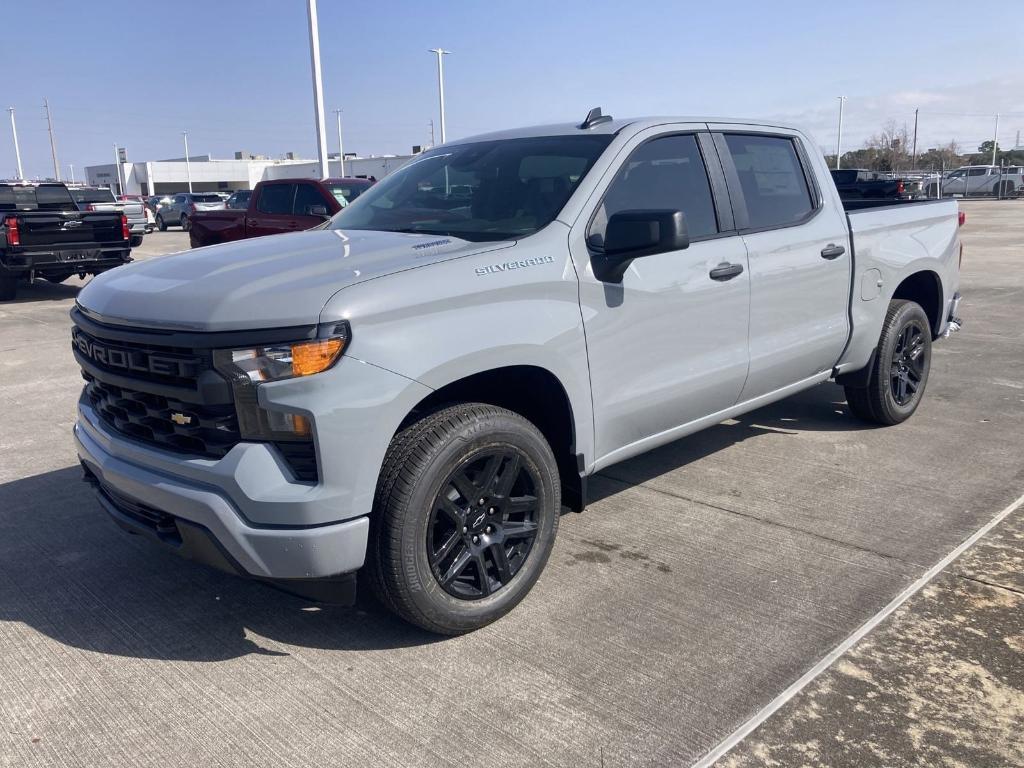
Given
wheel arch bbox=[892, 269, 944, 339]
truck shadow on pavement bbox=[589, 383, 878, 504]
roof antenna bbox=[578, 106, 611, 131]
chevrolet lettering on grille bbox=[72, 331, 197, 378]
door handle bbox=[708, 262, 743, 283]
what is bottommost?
truck shadow on pavement bbox=[589, 383, 878, 504]

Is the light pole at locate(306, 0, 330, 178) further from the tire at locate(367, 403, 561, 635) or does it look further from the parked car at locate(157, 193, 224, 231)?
the tire at locate(367, 403, 561, 635)

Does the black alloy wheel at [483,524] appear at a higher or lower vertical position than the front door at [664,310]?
lower

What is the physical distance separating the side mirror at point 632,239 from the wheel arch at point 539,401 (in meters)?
0.51

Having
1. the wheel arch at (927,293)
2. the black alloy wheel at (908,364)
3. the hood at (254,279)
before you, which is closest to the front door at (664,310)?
the hood at (254,279)

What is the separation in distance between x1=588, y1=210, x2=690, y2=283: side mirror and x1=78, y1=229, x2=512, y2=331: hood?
44cm

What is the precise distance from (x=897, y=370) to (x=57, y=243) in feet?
38.7

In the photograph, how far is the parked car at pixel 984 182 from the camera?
139 feet

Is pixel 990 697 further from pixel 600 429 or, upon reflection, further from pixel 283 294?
pixel 283 294

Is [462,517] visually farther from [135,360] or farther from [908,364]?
[908,364]

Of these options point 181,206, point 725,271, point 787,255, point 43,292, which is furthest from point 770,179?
point 181,206

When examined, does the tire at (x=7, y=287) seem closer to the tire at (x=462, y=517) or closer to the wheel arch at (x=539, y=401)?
the wheel arch at (x=539, y=401)

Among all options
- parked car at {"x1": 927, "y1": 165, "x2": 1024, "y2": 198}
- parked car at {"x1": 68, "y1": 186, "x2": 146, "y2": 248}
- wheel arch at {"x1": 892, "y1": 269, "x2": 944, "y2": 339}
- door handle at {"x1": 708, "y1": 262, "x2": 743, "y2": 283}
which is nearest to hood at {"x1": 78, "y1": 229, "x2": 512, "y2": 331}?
door handle at {"x1": 708, "y1": 262, "x2": 743, "y2": 283}

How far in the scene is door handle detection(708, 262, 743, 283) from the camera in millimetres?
4125

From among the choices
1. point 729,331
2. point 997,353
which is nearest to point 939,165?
point 997,353
